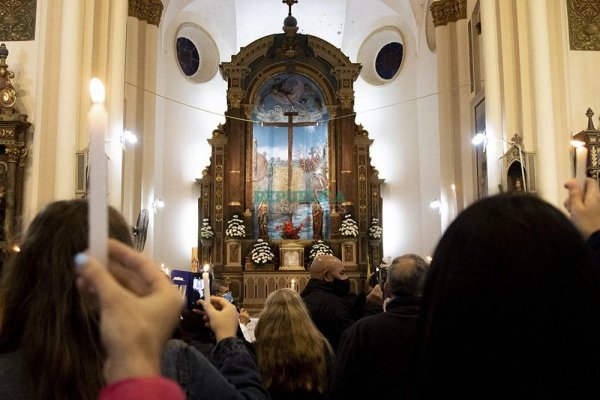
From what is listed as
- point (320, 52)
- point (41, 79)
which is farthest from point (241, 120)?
point (41, 79)

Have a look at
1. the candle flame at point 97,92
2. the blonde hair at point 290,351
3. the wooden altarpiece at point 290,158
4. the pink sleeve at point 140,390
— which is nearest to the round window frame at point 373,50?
the wooden altarpiece at point 290,158

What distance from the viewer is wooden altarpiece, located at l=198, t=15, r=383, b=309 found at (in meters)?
20.5

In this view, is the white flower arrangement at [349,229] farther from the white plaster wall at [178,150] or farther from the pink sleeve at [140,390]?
the pink sleeve at [140,390]

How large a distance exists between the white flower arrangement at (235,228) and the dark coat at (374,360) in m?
16.9

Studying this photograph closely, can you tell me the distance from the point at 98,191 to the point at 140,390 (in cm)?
28

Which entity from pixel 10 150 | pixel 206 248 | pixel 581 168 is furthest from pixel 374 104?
pixel 581 168

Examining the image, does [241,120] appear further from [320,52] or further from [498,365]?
[498,365]

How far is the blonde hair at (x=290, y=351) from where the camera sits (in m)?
3.87

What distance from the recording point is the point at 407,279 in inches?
143

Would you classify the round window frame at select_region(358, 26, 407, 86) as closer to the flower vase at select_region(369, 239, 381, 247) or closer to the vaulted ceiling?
the vaulted ceiling

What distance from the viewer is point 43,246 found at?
1473 mm

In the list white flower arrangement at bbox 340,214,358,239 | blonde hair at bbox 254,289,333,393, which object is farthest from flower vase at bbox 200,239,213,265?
blonde hair at bbox 254,289,333,393

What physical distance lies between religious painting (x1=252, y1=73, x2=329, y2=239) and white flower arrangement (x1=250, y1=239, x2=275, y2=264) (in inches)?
37.2

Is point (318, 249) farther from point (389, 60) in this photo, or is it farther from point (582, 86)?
point (582, 86)
